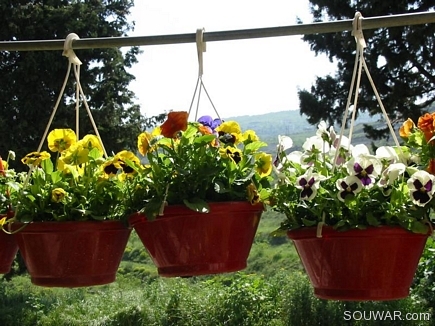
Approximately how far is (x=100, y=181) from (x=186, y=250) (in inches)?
7.5

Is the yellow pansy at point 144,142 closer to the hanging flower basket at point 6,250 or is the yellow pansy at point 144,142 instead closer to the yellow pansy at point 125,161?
the yellow pansy at point 125,161

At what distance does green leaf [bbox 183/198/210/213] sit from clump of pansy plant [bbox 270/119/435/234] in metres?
0.12

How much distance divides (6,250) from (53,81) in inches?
227

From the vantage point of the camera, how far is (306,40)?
244 inches

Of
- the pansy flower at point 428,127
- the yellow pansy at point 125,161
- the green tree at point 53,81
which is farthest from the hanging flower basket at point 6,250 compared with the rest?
the green tree at point 53,81

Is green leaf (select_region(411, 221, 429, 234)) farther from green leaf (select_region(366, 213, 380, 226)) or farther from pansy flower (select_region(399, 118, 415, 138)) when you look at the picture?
pansy flower (select_region(399, 118, 415, 138))

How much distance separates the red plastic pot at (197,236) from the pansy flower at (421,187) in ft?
0.80

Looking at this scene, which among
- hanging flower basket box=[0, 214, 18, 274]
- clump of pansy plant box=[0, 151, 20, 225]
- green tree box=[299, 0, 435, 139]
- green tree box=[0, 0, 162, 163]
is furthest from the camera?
green tree box=[0, 0, 162, 163]

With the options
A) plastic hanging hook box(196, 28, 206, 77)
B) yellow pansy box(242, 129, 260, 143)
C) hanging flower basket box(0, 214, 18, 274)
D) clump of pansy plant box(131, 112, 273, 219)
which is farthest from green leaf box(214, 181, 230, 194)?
hanging flower basket box(0, 214, 18, 274)

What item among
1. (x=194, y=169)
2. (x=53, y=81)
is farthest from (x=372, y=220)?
(x=53, y=81)

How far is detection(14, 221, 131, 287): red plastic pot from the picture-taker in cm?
111

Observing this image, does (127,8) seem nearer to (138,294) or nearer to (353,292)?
(138,294)

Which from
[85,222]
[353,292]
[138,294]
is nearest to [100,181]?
[85,222]

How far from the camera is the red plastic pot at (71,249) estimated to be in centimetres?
111
